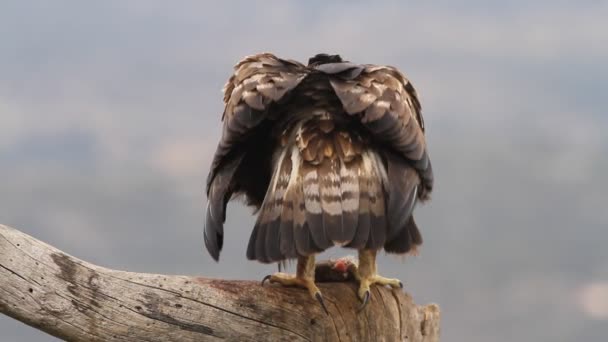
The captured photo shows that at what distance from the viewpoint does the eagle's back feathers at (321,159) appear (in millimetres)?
4512

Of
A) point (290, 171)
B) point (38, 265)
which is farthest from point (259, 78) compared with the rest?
point (38, 265)

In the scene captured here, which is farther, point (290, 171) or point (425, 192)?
point (425, 192)

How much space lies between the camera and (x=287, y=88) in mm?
4895

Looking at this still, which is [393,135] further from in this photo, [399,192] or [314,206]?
[314,206]

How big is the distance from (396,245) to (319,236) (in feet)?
2.11

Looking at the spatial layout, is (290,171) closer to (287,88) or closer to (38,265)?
(287,88)

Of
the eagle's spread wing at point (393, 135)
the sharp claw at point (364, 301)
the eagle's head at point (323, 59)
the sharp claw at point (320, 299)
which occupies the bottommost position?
the sharp claw at point (320, 299)

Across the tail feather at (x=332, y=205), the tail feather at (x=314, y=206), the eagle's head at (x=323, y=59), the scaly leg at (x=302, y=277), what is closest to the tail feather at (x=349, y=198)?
the tail feather at (x=332, y=205)

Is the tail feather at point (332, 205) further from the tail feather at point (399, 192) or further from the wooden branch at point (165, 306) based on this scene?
the wooden branch at point (165, 306)

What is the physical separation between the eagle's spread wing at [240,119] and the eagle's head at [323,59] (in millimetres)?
545

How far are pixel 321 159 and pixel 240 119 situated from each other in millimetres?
502

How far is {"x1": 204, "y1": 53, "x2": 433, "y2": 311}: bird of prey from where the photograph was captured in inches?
178

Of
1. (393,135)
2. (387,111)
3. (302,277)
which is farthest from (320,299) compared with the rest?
(387,111)

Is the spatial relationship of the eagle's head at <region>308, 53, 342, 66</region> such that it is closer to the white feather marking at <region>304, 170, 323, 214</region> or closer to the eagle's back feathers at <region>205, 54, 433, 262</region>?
the eagle's back feathers at <region>205, 54, 433, 262</region>
